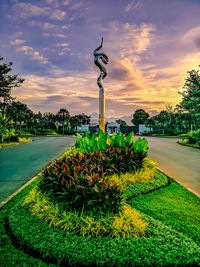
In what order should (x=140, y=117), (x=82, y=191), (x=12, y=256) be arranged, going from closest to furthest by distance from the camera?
(x=12, y=256) < (x=82, y=191) < (x=140, y=117)

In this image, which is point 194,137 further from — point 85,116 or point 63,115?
point 85,116

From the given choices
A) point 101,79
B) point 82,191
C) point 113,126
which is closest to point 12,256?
point 82,191

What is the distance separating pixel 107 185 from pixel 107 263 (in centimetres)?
119

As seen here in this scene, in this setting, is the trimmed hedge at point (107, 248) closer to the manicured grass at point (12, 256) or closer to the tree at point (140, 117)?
the manicured grass at point (12, 256)

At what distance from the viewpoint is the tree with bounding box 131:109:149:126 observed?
237 ft

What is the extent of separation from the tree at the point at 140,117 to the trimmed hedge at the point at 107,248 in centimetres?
7101

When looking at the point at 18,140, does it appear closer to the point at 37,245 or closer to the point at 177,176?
Result: the point at 177,176

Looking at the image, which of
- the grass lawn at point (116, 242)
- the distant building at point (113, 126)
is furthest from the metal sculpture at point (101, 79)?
the distant building at point (113, 126)

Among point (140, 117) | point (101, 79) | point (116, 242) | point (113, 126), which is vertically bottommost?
point (116, 242)

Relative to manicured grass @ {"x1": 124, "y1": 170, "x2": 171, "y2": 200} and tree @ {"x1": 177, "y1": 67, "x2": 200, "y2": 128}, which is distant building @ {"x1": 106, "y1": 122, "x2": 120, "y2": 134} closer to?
tree @ {"x1": 177, "y1": 67, "x2": 200, "y2": 128}

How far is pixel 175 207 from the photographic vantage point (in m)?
3.72

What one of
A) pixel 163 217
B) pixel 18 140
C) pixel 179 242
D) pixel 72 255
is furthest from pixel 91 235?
pixel 18 140

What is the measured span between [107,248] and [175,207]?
199cm

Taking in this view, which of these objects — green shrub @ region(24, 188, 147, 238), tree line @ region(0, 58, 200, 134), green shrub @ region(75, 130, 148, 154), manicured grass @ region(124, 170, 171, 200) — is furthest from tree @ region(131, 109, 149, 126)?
green shrub @ region(24, 188, 147, 238)
